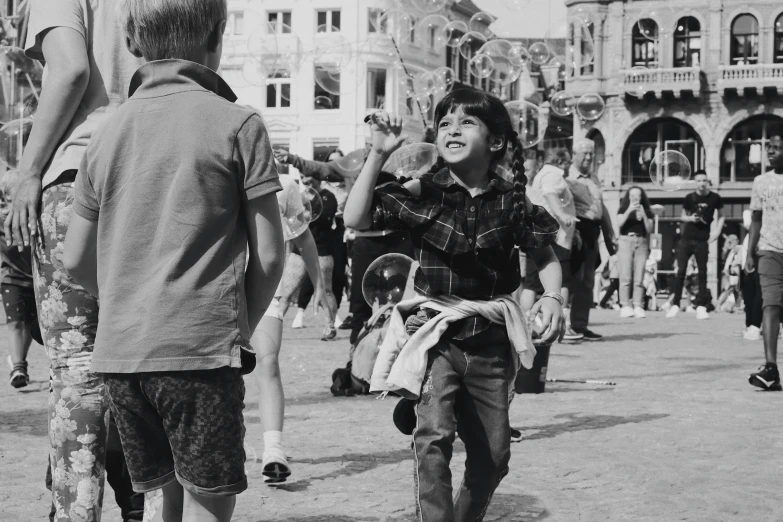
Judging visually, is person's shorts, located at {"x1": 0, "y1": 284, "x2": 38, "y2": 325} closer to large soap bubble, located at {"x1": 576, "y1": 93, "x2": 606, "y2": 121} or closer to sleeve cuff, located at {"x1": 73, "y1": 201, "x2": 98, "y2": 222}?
sleeve cuff, located at {"x1": 73, "y1": 201, "x2": 98, "y2": 222}

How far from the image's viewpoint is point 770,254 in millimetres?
8453

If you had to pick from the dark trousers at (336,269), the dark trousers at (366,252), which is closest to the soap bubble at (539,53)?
the dark trousers at (336,269)

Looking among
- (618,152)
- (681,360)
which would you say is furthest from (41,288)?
(618,152)

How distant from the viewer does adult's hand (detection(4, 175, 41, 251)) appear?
3.37 m

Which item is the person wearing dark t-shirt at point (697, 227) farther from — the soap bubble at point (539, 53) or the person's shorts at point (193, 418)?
the person's shorts at point (193, 418)

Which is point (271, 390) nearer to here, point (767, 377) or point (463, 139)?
point (463, 139)

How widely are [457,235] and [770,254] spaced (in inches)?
209

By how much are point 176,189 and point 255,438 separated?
369 centimetres

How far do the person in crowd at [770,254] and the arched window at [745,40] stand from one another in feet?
129

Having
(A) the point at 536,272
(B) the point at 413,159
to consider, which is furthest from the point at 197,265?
(A) the point at 536,272

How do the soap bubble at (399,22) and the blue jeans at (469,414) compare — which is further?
the soap bubble at (399,22)

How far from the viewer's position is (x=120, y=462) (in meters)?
3.85

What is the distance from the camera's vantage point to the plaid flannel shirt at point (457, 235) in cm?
377

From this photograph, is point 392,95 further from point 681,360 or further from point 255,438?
point 255,438
